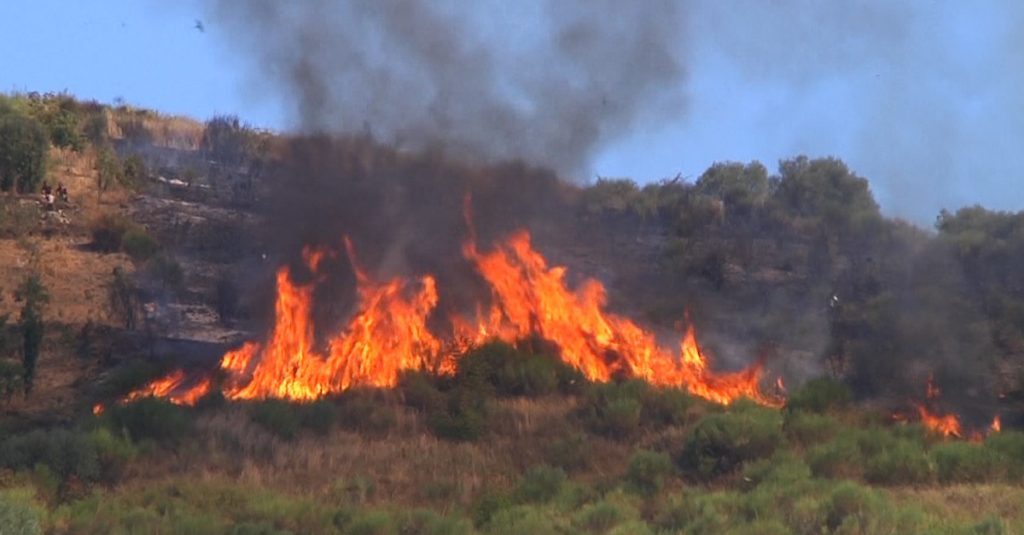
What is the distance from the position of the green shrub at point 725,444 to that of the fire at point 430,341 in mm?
2488

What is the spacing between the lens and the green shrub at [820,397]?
1678 centimetres

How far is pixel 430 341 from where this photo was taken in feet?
59.7

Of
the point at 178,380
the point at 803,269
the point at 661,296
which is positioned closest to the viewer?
the point at 178,380

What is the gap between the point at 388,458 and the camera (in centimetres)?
1544

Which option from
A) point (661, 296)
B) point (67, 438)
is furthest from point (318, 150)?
point (67, 438)

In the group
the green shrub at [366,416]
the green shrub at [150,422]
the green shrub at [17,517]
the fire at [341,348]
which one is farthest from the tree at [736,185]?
the green shrub at [17,517]

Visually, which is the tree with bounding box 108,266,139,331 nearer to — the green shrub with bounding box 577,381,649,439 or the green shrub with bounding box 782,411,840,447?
the green shrub with bounding box 577,381,649,439

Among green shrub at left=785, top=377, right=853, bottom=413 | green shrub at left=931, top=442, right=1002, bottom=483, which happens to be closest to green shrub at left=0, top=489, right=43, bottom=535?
green shrub at left=785, top=377, right=853, bottom=413

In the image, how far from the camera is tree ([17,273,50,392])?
56.9 ft

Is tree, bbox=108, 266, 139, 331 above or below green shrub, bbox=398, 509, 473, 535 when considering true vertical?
above

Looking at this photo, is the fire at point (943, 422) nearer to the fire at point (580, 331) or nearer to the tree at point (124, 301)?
the fire at point (580, 331)

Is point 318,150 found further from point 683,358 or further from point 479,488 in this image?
point 479,488

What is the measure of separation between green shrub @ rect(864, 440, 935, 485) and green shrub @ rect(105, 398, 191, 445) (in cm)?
722

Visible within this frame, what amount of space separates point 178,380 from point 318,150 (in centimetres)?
432
